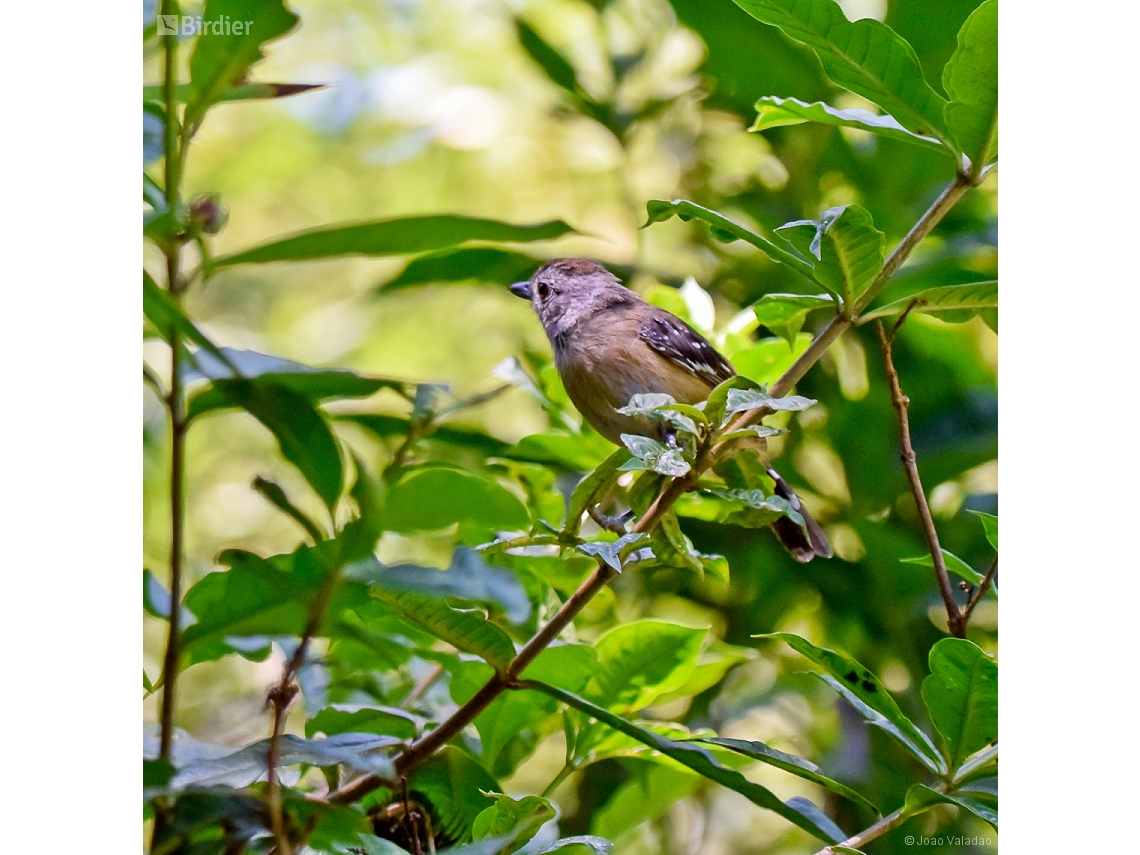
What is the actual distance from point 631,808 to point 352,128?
1.15m

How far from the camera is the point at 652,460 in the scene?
1.11m

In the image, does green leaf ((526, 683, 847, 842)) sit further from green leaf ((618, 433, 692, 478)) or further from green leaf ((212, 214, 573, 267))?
green leaf ((212, 214, 573, 267))

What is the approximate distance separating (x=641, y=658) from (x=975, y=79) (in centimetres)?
79

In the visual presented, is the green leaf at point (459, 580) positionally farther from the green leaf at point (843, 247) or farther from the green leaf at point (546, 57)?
the green leaf at point (546, 57)

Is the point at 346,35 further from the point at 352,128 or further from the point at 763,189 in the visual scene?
the point at 763,189

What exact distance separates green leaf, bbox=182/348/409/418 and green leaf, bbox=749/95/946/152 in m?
0.49

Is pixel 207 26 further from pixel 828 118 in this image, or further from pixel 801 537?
pixel 801 537

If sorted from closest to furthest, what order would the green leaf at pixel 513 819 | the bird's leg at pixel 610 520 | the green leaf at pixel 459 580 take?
the green leaf at pixel 459 580 → the green leaf at pixel 513 819 → the bird's leg at pixel 610 520

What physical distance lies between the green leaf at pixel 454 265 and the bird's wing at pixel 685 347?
0.23m

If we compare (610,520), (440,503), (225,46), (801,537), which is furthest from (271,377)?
(801,537)

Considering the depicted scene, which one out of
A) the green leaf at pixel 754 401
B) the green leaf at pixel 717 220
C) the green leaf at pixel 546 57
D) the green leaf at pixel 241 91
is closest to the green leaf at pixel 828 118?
the green leaf at pixel 717 220

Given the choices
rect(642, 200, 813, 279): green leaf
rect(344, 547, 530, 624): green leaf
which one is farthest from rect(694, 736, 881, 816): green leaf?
rect(642, 200, 813, 279): green leaf

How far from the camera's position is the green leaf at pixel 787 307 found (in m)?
1.21

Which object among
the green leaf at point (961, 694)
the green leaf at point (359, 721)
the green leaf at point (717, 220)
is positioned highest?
the green leaf at point (717, 220)
